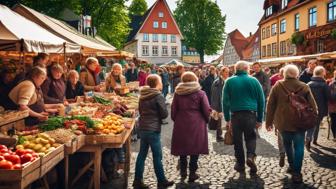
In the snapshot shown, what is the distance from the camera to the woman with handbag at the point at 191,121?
6695 millimetres

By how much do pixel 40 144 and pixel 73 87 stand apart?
16.6ft

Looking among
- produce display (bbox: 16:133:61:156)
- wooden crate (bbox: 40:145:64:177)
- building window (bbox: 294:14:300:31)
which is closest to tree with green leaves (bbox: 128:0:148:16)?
building window (bbox: 294:14:300:31)

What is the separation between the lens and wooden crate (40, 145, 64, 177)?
4.52 metres

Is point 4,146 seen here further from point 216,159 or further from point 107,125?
→ point 216,159

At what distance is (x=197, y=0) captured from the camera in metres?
59.8

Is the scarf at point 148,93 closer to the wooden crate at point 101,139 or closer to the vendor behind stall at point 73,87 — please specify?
the wooden crate at point 101,139

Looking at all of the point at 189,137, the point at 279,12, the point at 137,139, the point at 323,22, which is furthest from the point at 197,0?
the point at 189,137

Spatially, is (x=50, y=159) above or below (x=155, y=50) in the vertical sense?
below

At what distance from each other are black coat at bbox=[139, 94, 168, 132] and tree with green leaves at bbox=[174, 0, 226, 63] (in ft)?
178

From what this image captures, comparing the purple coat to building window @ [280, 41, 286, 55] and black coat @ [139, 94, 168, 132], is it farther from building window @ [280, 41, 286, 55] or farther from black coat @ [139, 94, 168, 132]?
building window @ [280, 41, 286, 55]

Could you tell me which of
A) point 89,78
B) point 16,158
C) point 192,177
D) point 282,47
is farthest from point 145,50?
point 16,158

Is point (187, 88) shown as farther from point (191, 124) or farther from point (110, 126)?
point (110, 126)

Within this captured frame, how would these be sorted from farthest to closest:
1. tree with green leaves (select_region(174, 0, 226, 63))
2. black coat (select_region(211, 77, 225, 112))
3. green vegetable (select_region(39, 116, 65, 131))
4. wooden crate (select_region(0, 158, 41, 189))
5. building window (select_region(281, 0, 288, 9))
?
tree with green leaves (select_region(174, 0, 226, 63)) → building window (select_region(281, 0, 288, 9)) → black coat (select_region(211, 77, 225, 112)) → green vegetable (select_region(39, 116, 65, 131)) → wooden crate (select_region(0, 158, 41, 189))

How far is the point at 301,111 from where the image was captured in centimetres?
660
